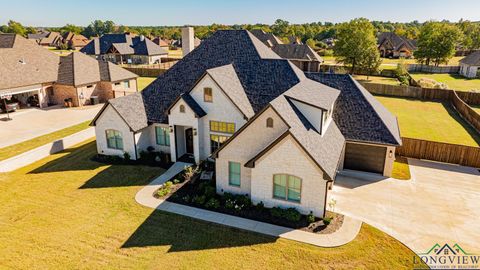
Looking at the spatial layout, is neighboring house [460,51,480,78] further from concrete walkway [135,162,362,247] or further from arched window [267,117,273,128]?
arched window [267,117,273,128]

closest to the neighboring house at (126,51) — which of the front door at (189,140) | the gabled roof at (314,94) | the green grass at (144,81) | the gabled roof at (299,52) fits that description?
the green grass at (144,81)

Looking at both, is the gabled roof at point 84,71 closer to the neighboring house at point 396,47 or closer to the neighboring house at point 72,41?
the neighboring house at point 396,47

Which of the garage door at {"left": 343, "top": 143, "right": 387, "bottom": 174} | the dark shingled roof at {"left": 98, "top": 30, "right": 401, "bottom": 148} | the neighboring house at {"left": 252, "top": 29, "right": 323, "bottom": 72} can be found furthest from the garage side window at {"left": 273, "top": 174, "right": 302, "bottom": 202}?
the neighboring house at {"left": 252, "top": 29, "right": 323, "bottom": 72}

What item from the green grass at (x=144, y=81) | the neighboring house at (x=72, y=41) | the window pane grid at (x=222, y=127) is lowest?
the window pane grid at (x=222, y=127)

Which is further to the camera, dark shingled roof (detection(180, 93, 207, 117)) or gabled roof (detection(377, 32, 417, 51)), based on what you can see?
gabled roof (detection(377, 32, 417, 51))

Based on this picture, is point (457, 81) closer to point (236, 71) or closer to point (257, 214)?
point (236, 71)

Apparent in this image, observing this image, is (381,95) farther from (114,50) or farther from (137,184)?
(114,50)

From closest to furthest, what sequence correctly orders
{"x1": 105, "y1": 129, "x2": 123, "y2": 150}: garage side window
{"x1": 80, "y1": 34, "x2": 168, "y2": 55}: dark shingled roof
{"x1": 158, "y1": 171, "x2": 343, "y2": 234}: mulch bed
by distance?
1. {"x1": 158, "y1": 171, "x2": 343, "y2": 234}: mulch bed
2. {"x1": 105, "y1": 129, "x2": 123, "y2": 150}: garage side window
3. {"x1": 80, "y1": 34, "x2": 168, "y2": 55}: dark shingled roof
